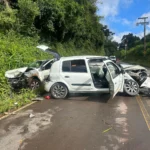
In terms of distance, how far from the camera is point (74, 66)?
8.91 metres

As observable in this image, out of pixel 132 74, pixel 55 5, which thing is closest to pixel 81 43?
pixel 55 5

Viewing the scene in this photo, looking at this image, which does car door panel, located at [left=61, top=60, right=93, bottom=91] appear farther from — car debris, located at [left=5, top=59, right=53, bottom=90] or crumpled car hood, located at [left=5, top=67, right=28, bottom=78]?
crumpled car hood, located at [left=5, top=67, right=28, bottom=78]

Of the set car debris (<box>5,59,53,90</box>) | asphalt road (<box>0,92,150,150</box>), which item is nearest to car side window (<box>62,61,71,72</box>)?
asphalt road (<box>0,92,150,150</box>)

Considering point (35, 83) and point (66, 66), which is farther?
point (35, 83)

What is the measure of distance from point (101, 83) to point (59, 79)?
66.7 inches

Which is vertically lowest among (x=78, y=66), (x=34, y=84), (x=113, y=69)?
(x=34, y=84)

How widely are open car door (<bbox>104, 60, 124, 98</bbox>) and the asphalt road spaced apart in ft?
1.63

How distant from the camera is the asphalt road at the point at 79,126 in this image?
4.46 meters

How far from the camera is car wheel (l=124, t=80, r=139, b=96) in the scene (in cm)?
893

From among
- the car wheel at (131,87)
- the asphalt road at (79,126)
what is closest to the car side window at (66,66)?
the asphalt road at (79,126)

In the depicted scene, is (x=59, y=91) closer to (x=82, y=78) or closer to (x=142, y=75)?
(x=82, y=78)

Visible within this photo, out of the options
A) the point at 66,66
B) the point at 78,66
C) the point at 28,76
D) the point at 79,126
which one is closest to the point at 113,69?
the point at 78,66

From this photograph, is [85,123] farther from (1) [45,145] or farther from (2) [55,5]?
(2) [55,5]

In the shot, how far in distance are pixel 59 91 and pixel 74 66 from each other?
1.19 meters
